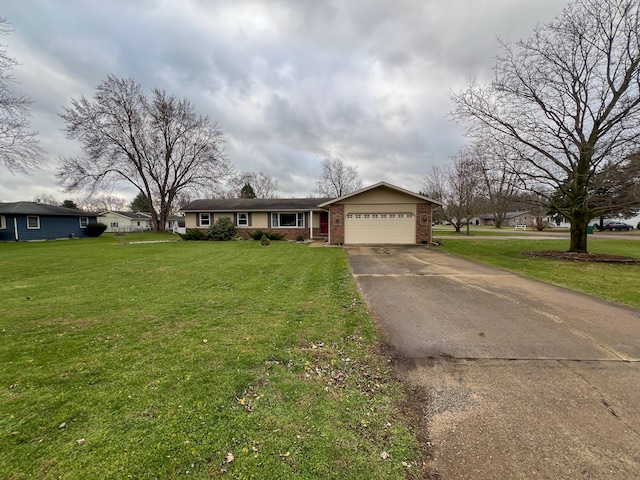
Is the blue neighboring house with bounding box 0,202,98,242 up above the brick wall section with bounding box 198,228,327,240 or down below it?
above

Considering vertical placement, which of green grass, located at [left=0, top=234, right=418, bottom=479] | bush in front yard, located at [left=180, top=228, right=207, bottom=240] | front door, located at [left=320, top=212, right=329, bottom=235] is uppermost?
front door, located at [left=320, top=212, right=329, bottom=235]

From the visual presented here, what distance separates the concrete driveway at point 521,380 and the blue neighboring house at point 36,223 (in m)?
32.8

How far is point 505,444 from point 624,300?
6506 millimetres

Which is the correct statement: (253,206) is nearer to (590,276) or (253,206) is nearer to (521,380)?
(590,276)

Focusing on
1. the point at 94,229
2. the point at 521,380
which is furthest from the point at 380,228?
the point at 94,229

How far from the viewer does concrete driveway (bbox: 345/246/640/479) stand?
204 cm

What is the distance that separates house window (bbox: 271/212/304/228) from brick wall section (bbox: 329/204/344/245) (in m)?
5.78

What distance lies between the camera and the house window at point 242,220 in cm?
2505

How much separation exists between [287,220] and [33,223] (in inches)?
911

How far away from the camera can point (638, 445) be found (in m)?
2.14

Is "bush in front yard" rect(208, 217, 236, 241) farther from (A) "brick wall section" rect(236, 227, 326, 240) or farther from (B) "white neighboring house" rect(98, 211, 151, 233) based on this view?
(B) "white neighboring house" rect(98, 211, 151, 233)

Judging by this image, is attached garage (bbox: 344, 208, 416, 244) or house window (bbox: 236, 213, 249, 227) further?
house window (bbox: 236, 213, 249, 227)

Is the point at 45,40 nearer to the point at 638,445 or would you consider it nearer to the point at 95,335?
the point at 95,335

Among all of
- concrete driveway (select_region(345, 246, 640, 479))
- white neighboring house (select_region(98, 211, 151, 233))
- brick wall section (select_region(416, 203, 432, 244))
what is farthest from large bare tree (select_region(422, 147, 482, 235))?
white neighboring house (select_region(98, 211, 151, 233))
